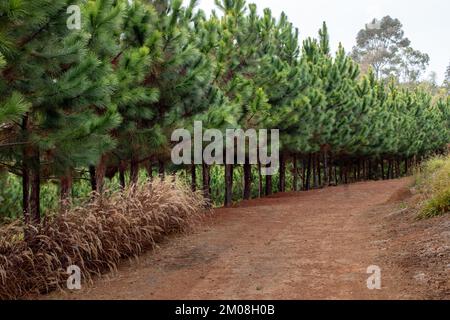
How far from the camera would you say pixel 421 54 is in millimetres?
92500

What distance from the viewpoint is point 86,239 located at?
7.19m

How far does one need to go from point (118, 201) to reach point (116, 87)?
202cm

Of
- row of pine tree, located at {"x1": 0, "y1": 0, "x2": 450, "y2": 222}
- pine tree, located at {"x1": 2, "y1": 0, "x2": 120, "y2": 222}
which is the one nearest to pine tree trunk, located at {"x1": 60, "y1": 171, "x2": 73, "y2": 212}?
row of pine tree, located at {"x1": 0, "y1": 0, "x2": 450, "y2": 222}

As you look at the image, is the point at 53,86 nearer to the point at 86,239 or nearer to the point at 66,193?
the point at 86,239

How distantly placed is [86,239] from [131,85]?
11.3ft

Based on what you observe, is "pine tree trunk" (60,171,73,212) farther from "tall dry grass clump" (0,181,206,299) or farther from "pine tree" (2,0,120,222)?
"pine tree" (2,0,120,222)

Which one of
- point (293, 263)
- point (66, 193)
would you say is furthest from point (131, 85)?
point (293, 263)

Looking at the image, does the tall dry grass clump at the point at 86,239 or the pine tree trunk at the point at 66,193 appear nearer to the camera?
the tall dry grass clump at the point at 86,239

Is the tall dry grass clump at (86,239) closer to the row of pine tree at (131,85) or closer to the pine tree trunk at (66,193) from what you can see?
the pine tree trunk at (66,193)

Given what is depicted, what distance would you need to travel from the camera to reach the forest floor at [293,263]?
5758 millimetres

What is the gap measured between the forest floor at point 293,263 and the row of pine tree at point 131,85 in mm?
1974

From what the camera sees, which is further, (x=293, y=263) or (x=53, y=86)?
(x=293, y=263)

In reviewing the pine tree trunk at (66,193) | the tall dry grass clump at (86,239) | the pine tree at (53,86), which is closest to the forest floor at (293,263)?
the tall dry grass clump at (86,239)
